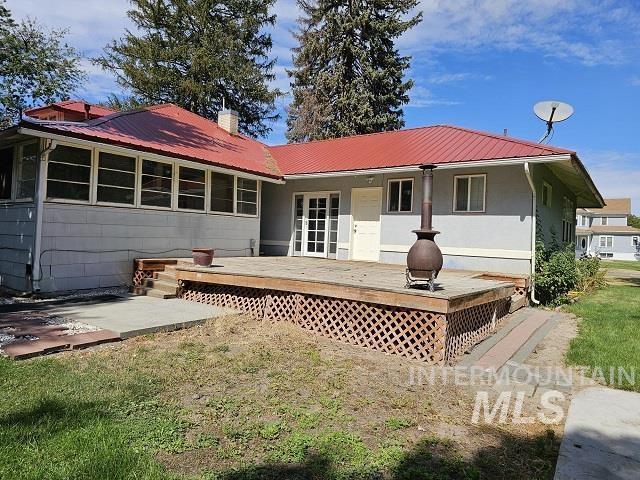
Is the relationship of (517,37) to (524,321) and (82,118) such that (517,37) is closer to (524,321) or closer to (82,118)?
(524,321)

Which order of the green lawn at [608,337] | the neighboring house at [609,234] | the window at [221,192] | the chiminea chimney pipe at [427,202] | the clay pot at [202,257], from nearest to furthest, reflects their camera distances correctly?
1. the green lawn at [608,337]
2. the chiminea chimney pipe at [427,202]
3. the clay pot at [202,257]
4. the window at [221,192]
5. the neighboring house at [609,234]

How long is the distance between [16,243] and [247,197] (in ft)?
18.7

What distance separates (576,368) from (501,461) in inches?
110

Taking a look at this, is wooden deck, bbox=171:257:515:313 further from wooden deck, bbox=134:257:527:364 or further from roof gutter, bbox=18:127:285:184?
roof gutter, bbox=18:127:285:184

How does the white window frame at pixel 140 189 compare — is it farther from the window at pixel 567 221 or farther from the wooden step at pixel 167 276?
the window at pixel 567 221

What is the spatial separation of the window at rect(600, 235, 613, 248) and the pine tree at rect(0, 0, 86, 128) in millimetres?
51199

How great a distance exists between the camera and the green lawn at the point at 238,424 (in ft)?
8.24

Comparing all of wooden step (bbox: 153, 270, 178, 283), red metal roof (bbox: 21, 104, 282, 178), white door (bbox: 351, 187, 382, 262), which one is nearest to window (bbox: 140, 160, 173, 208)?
red metal roof (bbox: 21, 104, 282, 178)

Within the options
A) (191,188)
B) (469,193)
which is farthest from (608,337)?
(191,188)

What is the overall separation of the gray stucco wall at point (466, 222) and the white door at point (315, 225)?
1.87ft

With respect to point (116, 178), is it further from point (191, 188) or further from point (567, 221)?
point (567, 221)

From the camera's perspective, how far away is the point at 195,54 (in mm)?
22234

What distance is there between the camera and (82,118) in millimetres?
10773

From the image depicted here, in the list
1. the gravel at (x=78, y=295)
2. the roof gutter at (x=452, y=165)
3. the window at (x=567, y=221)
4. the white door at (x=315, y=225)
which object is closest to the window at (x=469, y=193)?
the roof gutter at (x=452, y=165)
